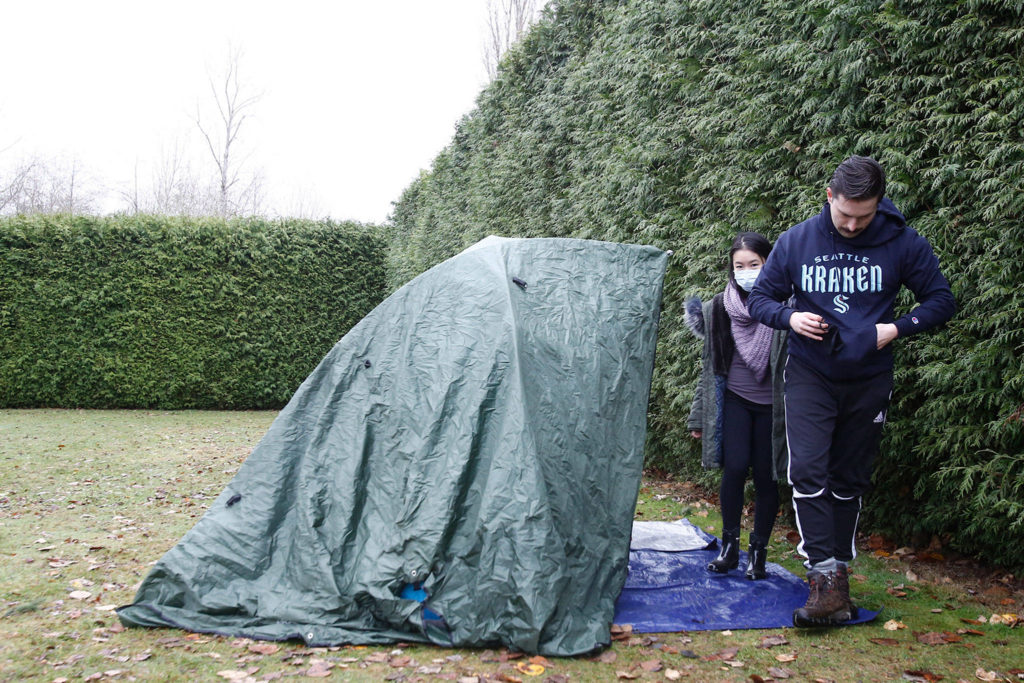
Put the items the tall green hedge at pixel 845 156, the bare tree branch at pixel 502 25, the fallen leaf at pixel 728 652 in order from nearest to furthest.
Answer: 1. the fallen leaf at pixel 728 652
2. the tall green hedge at pixel 845 156
3. the bare tree branch at pixel 502 25

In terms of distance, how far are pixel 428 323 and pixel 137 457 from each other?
5.29 m

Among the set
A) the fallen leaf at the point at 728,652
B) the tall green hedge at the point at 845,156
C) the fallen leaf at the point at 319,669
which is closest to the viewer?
the fallen leaf at the point at 319,669

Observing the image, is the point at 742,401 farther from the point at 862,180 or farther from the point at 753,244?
the point at 862,180

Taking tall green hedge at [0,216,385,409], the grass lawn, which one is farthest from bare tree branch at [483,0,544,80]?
the grass lawn

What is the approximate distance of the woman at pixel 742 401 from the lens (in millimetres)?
3223

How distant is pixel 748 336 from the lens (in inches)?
129

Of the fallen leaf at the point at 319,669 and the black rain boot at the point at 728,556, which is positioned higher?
the black rain boot at the point at 728,556

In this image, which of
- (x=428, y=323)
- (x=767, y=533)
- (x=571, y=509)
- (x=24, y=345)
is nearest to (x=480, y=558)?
(x=571, y=509)

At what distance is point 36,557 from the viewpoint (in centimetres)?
380

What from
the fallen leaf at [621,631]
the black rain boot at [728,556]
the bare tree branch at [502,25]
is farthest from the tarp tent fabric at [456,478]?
the bare tree branch at [502,25]

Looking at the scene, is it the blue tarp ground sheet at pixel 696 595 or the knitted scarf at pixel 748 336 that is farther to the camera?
the knitted scarf at pixel 748 336

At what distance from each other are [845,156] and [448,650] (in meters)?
2.87

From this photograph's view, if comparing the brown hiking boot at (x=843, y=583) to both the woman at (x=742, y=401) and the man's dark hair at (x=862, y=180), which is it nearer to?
the woman at (x=742, y=401)

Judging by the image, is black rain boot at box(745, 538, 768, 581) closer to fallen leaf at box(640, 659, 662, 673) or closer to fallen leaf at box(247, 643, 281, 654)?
fallen leaf at box(640, 659, 662, 673)
